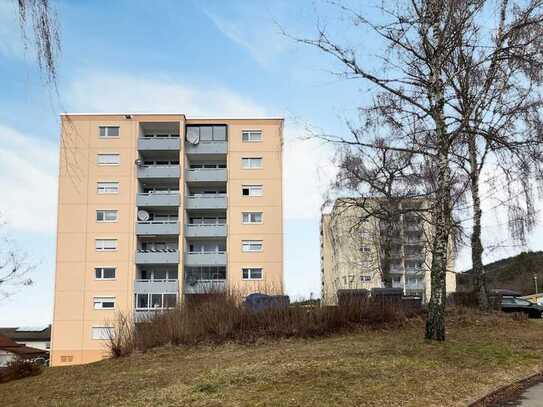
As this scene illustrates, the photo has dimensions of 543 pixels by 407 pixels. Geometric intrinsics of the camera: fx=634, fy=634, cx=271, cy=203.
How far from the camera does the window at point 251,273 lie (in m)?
53.2

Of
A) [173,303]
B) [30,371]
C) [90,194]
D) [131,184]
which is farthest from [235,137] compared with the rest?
[30,371]

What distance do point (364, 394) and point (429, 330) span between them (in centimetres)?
590

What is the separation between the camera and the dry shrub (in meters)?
17.5

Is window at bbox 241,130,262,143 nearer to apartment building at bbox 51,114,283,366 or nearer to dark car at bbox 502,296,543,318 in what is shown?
apartment building at bbox 51,114,283,366

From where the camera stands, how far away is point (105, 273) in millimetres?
52812

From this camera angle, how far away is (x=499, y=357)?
13117mm

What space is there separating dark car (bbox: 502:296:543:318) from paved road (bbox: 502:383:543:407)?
2050 cm

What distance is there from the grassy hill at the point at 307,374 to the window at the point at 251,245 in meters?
36.7

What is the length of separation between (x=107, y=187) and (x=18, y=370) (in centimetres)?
3918

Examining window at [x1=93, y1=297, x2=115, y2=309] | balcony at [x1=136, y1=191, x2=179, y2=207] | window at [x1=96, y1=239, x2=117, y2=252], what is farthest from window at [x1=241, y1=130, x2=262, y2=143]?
window at [x1=93, y1=297, x2=115, y2=309]

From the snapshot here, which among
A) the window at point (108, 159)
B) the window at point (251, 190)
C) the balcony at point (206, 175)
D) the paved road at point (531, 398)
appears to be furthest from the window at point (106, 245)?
the paved road at point (531, 398)

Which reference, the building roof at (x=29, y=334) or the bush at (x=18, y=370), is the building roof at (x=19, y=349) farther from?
the building roof at (x=29, y=334)

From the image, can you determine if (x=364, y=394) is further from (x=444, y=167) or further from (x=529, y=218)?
(x=529, y=218)

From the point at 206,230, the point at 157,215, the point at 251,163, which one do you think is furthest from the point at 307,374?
the point at 157,215
